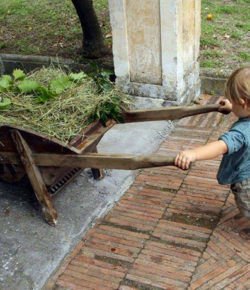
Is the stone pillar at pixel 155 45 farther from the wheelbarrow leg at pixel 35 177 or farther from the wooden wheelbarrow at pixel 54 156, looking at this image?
the wheelbarrow leg at pixel 35 177

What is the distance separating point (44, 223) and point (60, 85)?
1214 millimetres

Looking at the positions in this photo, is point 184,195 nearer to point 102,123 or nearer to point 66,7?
point 102,123

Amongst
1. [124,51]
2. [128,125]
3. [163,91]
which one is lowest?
[128,125]

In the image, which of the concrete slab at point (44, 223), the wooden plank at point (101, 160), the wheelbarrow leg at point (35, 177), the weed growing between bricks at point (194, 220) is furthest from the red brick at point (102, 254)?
the wooden plank at point (101, 160)

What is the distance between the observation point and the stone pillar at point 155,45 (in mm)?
4715

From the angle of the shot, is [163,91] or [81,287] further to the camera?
[163,91]

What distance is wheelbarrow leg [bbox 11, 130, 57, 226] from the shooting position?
10.6 feet

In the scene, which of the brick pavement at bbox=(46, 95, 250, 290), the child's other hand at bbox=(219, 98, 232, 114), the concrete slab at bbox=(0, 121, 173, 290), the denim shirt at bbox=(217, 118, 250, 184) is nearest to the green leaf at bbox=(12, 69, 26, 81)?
the concrete slab at bbox=(0, 121, 173, 290)

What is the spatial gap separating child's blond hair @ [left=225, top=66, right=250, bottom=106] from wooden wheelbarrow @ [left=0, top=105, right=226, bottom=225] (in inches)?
18.9

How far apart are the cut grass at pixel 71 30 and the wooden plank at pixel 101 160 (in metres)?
3.50

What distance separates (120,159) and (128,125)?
228cm

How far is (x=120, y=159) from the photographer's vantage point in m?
2.93

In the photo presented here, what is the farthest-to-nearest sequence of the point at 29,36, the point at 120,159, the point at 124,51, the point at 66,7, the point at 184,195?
the point at 66,7 → the point at 29,36 → the point at 124,51 → the point at 184,195 → the point at 120,159

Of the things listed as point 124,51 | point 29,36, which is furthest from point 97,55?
point 29,36
